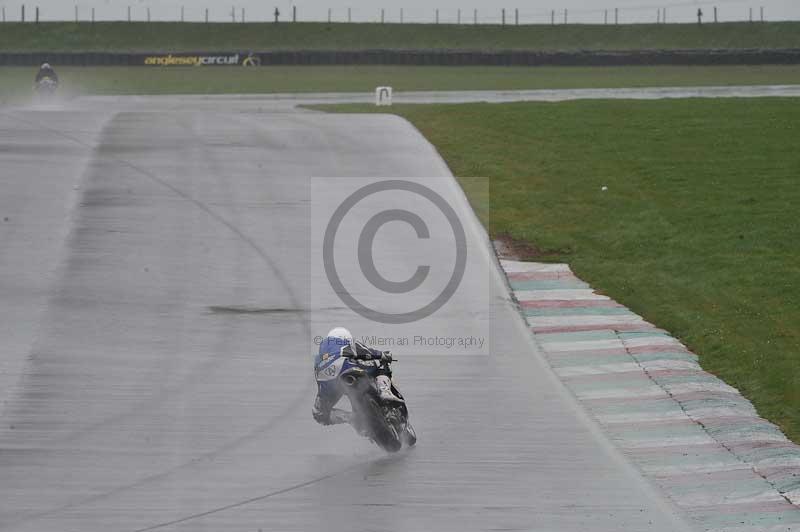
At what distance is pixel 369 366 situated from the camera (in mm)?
11852

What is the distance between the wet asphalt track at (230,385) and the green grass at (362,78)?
26243 mm

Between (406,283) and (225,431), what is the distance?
23.0ft

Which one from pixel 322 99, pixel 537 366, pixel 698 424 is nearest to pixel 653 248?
pixel 537 366

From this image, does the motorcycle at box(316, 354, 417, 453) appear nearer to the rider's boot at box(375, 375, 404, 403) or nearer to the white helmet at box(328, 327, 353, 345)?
the rider's boot at box(375, 375, 404, 403)

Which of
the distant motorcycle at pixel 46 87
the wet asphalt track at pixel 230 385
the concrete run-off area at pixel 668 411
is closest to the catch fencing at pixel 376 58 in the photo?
the distant motorcycle at pixel 46 87

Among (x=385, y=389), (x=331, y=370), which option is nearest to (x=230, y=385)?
(x=331, y=370)

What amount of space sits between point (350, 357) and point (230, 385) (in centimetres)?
304

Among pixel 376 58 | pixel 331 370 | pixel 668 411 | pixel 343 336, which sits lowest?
pixel 668 411

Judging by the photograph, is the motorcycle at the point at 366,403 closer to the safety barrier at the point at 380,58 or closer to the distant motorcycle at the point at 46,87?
the distant motorcycle at the point at 46,87

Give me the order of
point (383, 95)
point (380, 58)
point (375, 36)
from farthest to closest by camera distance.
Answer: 1. point (375, 36)
2. point (380, 58)
3. point (383, 95)

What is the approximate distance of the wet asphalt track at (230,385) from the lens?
35.1 ft

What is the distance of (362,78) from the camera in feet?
194

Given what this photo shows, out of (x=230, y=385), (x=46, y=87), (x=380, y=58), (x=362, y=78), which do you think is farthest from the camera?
(x=380, y=58)

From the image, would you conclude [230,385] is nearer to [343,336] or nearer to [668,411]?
[343,336]
